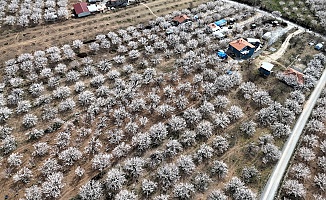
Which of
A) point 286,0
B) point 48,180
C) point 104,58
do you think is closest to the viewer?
point 48,180

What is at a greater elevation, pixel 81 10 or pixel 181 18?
pixel 81 10

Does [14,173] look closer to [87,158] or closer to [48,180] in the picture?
[48,180]

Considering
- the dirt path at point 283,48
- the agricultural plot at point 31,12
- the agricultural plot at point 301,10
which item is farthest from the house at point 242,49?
the agricultural plot at point 31,12

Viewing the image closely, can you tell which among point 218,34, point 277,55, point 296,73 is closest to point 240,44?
point 218,34

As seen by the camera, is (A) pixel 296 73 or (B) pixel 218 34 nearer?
(A) pixel 296 73

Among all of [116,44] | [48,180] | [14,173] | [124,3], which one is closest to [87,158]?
[48,180]

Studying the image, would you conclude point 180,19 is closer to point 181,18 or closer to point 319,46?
point 181,18

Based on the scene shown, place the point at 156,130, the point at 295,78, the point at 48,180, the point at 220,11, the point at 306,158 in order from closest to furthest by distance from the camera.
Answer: the point at 48,180
the point at 306,158
the point at 156,130
the point at 295,78
the point at 220,11

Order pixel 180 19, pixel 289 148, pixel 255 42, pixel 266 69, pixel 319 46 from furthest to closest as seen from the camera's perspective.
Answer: pixel 180 19 < pixel 255 42 < pixel 319 46 < pixel 266 69 < pixel 289 148
